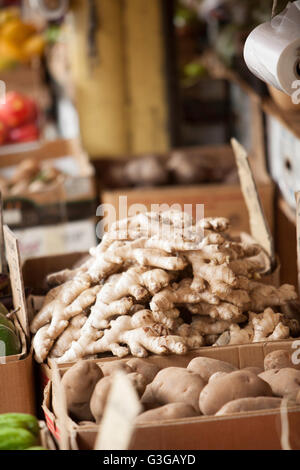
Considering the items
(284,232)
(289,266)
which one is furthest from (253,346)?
(284,232)

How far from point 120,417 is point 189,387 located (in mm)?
419

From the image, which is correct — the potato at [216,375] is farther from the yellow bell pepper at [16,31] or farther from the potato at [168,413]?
the yellow bell pepper at [16,31]

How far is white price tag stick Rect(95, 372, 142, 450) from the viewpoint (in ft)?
3.25

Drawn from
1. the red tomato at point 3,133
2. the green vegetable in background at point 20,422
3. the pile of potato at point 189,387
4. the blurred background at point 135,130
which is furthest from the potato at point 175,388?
the red tomato at point 3,133

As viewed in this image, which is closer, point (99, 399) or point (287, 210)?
point (99, 399)

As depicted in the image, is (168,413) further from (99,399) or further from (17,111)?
(17,111)

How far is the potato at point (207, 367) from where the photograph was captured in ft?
4.89

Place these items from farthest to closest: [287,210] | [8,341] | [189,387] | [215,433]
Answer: [287,210]
[8,341]
[189,387]
[215,433]

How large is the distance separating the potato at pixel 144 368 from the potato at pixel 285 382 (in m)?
0.25

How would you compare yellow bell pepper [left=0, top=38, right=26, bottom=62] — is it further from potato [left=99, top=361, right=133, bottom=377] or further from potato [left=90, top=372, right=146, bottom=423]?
potato [left=90, top=372, right=146, bottom=423]

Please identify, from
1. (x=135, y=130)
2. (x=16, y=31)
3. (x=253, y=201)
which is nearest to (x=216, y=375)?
(x=253, y=201)

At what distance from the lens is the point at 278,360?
1.53m

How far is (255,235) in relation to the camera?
2113mm
